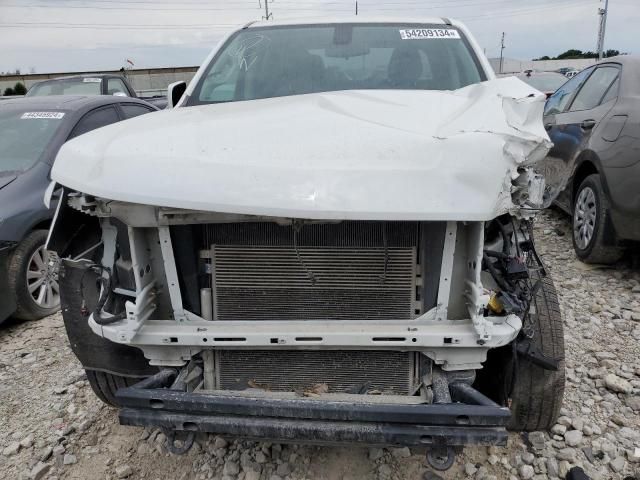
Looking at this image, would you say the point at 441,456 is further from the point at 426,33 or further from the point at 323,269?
the point at 426,33

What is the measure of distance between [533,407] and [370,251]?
3.86ft

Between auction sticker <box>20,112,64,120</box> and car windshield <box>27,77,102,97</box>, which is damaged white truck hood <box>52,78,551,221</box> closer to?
auction sticker <box>20,112,64,120</box>

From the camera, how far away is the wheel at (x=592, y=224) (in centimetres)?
430

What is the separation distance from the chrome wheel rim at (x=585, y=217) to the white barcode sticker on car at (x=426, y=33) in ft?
6.62

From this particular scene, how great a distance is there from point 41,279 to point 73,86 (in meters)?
6.57

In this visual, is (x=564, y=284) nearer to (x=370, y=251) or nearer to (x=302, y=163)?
(x=370, y=251)

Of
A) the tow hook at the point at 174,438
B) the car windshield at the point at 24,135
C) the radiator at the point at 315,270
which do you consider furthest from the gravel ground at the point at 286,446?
the car windshield at the point at 24,135

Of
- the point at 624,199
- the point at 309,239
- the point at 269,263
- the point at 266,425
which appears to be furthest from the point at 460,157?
the point at 624,199

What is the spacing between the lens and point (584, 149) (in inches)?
182

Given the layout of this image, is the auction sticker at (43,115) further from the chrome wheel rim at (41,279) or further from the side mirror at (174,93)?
the side mirror at (174,93)

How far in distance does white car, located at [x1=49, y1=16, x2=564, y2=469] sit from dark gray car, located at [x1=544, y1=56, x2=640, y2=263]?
1985 mm

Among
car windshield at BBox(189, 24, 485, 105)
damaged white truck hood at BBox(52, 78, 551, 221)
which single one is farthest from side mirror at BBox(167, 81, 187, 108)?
damaged white truck hood at BBox(52, 78, 551, 221)

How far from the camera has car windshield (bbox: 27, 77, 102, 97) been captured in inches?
365

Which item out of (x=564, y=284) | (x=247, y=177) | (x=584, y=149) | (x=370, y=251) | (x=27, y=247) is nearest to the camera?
(x=247, y=177)
